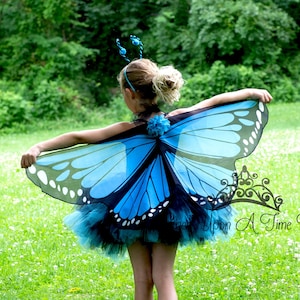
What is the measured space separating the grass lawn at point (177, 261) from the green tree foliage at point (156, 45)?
A: 1384 centimetres

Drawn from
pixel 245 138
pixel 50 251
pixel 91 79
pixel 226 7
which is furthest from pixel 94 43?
pixel 245 138

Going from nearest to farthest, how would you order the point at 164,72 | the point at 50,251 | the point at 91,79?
Answer: the point at 164,72 < the point at 50,251 < the point at 91,79

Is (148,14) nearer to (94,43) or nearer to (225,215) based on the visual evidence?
(94,43)

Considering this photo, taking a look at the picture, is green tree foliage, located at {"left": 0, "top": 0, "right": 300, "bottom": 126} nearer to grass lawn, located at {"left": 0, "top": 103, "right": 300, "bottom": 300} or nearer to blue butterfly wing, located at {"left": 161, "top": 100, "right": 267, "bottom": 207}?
grass lawn, located at {"left": 0, "top": 103, "right": 300, "bottom": 300}

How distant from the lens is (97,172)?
157 inches

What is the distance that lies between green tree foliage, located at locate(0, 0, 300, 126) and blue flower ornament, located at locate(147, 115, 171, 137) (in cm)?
1699

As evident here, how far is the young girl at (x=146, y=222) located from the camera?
3.79 m

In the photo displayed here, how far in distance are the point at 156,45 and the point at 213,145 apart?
2234 cm

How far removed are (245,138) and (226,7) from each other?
19545 millimetres

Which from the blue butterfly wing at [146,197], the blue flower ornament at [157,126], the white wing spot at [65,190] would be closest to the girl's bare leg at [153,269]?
the blue butterfly wing at [146,197]

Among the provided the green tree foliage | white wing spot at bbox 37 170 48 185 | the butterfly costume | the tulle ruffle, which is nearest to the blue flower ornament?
the butterfly costume

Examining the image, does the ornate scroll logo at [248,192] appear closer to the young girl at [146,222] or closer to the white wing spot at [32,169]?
the young girl at [146,222]

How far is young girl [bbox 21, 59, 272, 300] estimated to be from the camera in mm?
3787

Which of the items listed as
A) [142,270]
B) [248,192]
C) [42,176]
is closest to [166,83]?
[42,176]
